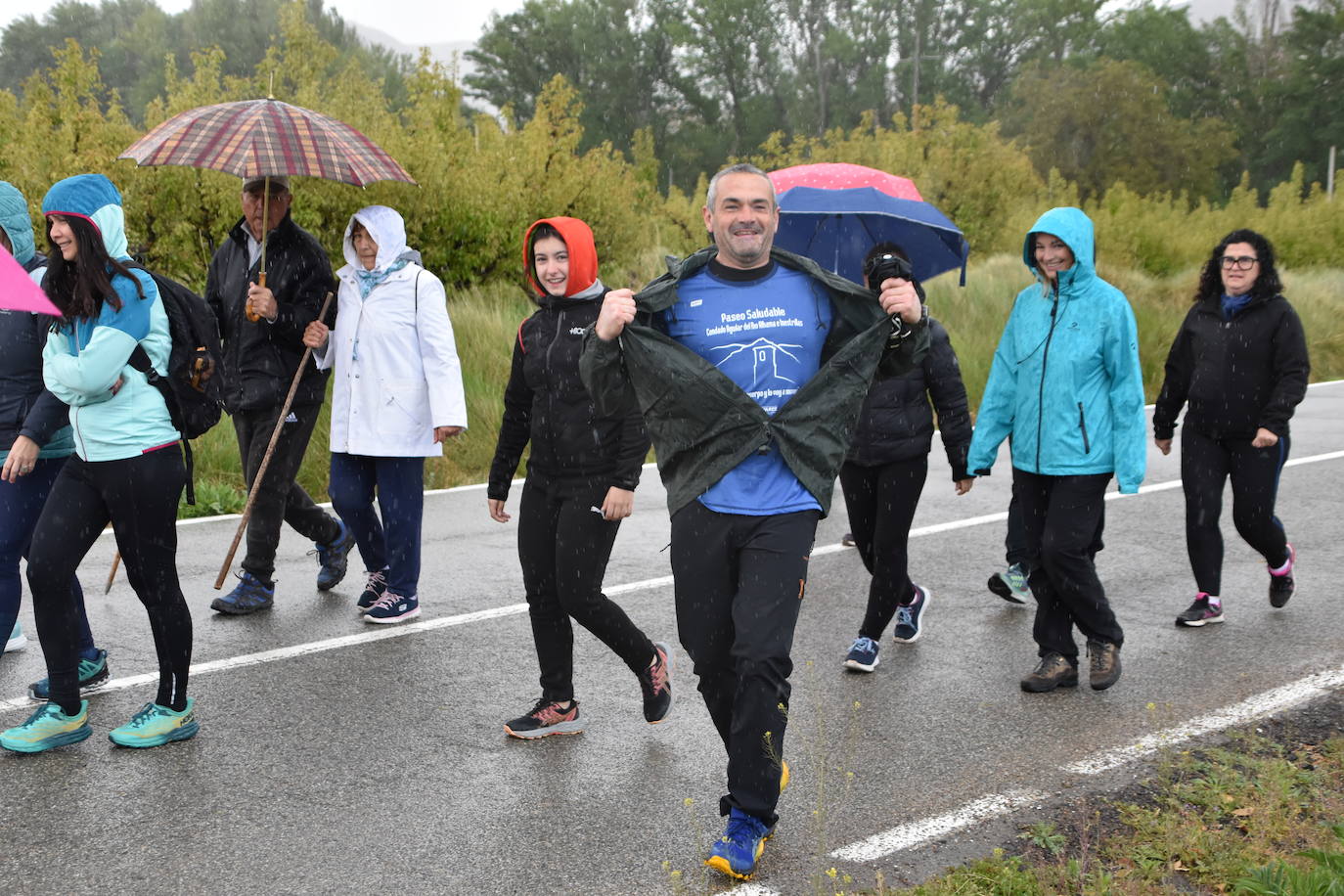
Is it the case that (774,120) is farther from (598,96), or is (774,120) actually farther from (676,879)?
(676,879)

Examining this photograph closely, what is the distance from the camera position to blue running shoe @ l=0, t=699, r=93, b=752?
5086 millimetres

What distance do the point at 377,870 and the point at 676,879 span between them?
0.89 m

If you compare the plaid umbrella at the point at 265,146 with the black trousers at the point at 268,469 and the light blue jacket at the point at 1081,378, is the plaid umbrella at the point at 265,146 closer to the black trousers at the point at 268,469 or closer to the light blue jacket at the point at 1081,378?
the black trousers at the point at 268,469

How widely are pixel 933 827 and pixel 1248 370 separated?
340 cm

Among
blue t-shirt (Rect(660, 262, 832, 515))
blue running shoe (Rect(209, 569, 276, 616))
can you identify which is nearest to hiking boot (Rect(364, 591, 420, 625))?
blue running shoe (Rect(209, 569, 276, 616))

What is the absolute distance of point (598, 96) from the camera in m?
76.2

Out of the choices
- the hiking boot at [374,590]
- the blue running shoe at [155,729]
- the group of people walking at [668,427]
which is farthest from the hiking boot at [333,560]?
the blue running shoe at [155,729]

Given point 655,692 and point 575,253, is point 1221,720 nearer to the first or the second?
point 655,692

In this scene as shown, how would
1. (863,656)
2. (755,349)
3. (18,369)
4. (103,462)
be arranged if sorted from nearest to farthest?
1. (755,349)
2. (103,462)
3. (18,369)
4. (863,656)

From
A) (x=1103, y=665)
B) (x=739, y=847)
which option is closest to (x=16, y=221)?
(x=739, y=847)

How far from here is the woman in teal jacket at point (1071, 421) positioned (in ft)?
19.0

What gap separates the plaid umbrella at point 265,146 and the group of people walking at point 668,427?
332mm

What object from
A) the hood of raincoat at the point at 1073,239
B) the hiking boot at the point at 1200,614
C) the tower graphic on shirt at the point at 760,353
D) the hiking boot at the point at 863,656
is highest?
the hood of raincoat at the point at 1073,239

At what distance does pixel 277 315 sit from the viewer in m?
7.04
